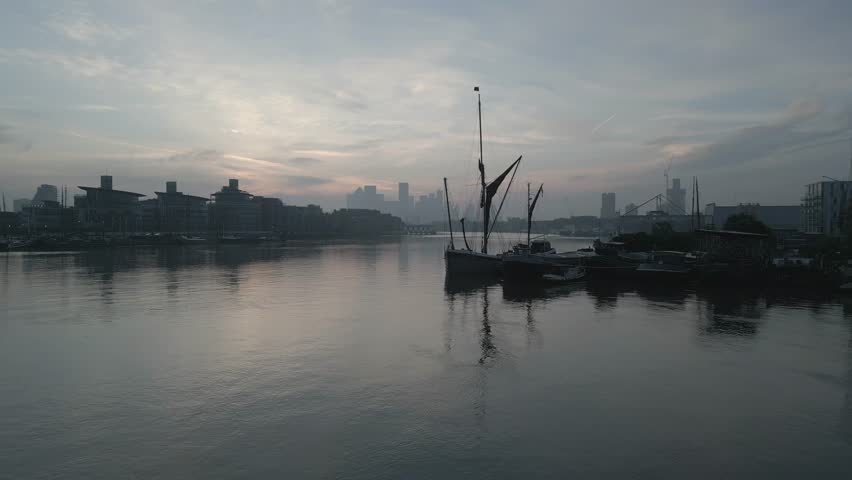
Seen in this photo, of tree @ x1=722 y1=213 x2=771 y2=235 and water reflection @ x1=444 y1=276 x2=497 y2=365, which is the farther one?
tree @ x1=722 y1=213 x2=771 y2=235

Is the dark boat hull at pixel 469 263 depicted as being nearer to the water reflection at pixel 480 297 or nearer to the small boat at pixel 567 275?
the water reflection at pixel 480 297

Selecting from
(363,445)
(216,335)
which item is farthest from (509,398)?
(216,335)

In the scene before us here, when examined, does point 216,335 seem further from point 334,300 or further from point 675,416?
point 675,416

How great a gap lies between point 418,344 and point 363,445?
15.5 metres

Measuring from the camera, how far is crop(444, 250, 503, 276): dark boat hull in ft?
267

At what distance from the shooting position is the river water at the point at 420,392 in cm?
1605

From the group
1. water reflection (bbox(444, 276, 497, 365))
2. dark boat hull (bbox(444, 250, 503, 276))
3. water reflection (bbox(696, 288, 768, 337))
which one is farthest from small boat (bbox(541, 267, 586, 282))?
water reflection (bbox(696, 288, 768, 337))

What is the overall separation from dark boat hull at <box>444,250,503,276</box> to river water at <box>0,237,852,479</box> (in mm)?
34492

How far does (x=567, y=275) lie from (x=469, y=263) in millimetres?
16262

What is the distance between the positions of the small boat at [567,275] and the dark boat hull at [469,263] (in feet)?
30.5

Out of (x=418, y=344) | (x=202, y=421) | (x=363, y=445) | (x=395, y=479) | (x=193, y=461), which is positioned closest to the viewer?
(x=395, y=479)

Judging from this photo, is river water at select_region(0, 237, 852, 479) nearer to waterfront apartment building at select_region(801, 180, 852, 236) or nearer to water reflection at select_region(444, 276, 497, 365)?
water reflection at select_region(444, 276, 497, 365)

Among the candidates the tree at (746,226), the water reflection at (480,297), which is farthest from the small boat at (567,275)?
the tree at (746,226)

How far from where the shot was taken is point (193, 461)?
15.8 m
